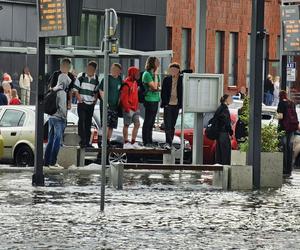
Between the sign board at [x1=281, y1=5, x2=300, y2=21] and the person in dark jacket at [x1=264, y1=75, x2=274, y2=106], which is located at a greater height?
the sign board at [x1=281, y1=5, x2=300, y2=21]

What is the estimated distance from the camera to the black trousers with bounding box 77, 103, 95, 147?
89.2 ft

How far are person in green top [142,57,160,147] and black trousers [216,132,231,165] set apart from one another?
147 centimetres

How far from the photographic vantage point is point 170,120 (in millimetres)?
28016

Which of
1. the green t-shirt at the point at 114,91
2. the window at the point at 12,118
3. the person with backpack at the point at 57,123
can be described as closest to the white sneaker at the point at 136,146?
the green t-shirt at the point at 114,91

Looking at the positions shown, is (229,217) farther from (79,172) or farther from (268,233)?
(79,172)

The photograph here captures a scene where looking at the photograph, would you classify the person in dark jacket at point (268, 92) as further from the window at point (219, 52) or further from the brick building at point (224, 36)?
the window at point (219, 52)

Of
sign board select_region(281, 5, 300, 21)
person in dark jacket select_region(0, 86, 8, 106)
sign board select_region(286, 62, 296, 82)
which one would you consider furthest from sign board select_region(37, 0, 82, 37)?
sign board select_region(286, 62, 296, 82)

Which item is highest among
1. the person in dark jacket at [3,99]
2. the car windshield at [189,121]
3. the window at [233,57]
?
the window at [233,57]

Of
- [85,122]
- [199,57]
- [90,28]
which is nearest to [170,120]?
[199,57]

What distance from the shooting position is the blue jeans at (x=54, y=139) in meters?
25.3

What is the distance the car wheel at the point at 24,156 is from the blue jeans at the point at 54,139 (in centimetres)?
345

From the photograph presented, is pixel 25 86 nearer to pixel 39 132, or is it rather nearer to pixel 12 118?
pixel 12 118

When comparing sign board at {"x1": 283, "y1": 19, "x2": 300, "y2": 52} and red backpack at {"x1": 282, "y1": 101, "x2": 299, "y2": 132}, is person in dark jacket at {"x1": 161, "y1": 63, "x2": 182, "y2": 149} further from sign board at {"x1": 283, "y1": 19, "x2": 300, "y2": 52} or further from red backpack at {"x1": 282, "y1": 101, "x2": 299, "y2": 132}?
sign board at {"x1": 283, "y1": 19, "x2": 300, "y2": 52}

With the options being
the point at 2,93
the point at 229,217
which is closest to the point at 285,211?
the point at 229,217
